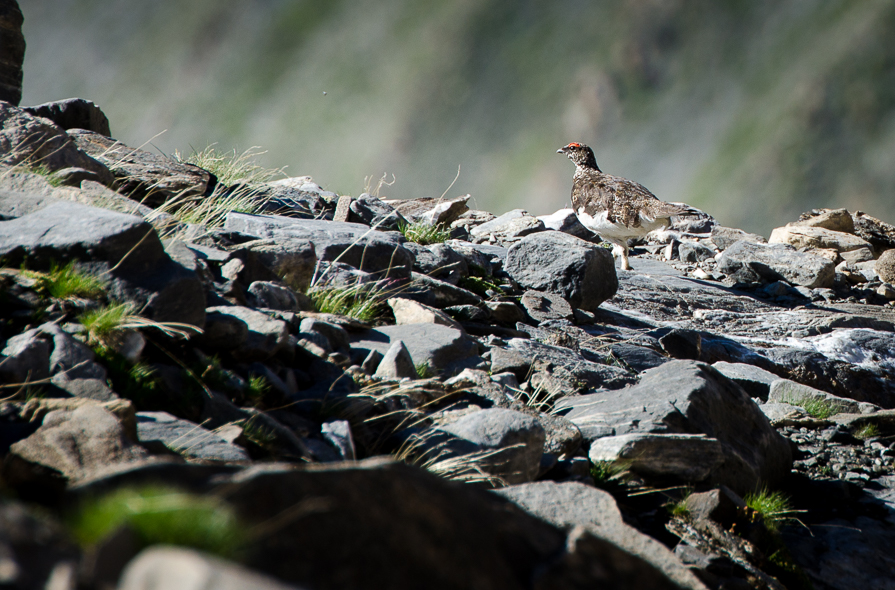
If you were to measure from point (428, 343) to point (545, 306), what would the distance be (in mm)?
3253

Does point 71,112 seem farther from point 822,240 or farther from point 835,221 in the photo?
point 835,221

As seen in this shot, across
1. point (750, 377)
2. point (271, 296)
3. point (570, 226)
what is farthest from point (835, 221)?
point (271, 296)

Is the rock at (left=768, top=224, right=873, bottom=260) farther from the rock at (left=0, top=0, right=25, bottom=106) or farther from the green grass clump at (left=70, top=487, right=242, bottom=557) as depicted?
the green grass clump at (left=70, top=487, right=242, bottom=557)

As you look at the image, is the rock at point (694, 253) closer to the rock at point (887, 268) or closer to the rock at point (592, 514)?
the rock at point (887, 268)

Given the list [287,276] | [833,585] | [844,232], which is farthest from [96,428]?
[844,232]

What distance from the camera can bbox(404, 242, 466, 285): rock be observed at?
299 inches

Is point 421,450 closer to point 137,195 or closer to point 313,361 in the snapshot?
point 313,361

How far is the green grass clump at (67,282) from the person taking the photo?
10.3 ft

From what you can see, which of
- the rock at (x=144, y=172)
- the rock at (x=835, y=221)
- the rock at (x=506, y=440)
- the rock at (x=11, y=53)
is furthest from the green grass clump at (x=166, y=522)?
the rock at (x=835, y=221)

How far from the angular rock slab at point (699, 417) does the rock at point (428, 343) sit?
0.87m

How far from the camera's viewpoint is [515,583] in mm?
1453

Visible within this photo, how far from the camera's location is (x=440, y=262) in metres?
7.73

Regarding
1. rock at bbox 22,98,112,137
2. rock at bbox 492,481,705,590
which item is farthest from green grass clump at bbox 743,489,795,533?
rock at bbox 22,98,112,137

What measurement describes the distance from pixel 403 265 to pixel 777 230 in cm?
1705
